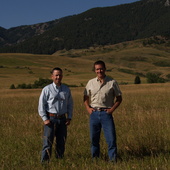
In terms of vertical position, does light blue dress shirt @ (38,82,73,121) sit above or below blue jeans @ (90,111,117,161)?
above

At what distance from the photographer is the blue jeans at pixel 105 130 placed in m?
5.33

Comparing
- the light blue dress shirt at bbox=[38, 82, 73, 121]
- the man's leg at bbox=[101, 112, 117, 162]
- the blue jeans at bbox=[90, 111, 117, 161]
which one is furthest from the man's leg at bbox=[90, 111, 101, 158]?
the light blue dress shirt at bbox=[38, 82, 73, 121]

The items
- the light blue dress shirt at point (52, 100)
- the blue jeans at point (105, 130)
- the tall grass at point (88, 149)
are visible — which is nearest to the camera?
the tall grass at point (88, 149)

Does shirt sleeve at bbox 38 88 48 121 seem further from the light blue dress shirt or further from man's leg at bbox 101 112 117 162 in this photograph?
man's leg at bbox 101 112 117 162

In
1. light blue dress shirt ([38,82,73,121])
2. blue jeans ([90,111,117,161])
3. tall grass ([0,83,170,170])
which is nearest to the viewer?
tall grass ([0,83,170,170])

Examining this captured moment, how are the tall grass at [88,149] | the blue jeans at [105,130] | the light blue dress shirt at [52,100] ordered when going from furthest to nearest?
the light blue dress shirt at [52,100] < the blue jeans at [105,130] < the tall grass at [88,149]

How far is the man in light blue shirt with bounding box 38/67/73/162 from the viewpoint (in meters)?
5.41

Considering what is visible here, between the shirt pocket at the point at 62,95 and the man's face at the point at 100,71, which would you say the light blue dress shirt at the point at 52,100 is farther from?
the man's face at the point at 100,71

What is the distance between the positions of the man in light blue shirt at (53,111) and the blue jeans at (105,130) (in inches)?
21.3

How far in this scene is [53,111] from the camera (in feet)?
17.9

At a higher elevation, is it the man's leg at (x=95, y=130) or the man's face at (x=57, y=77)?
the man's face at (x=57, y=77)

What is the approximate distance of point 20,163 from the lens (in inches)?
226

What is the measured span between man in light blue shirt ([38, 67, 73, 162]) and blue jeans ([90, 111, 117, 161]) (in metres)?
0.54

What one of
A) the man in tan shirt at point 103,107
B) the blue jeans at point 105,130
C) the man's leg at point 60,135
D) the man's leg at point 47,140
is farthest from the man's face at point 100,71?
the man's leg at point 47,140
